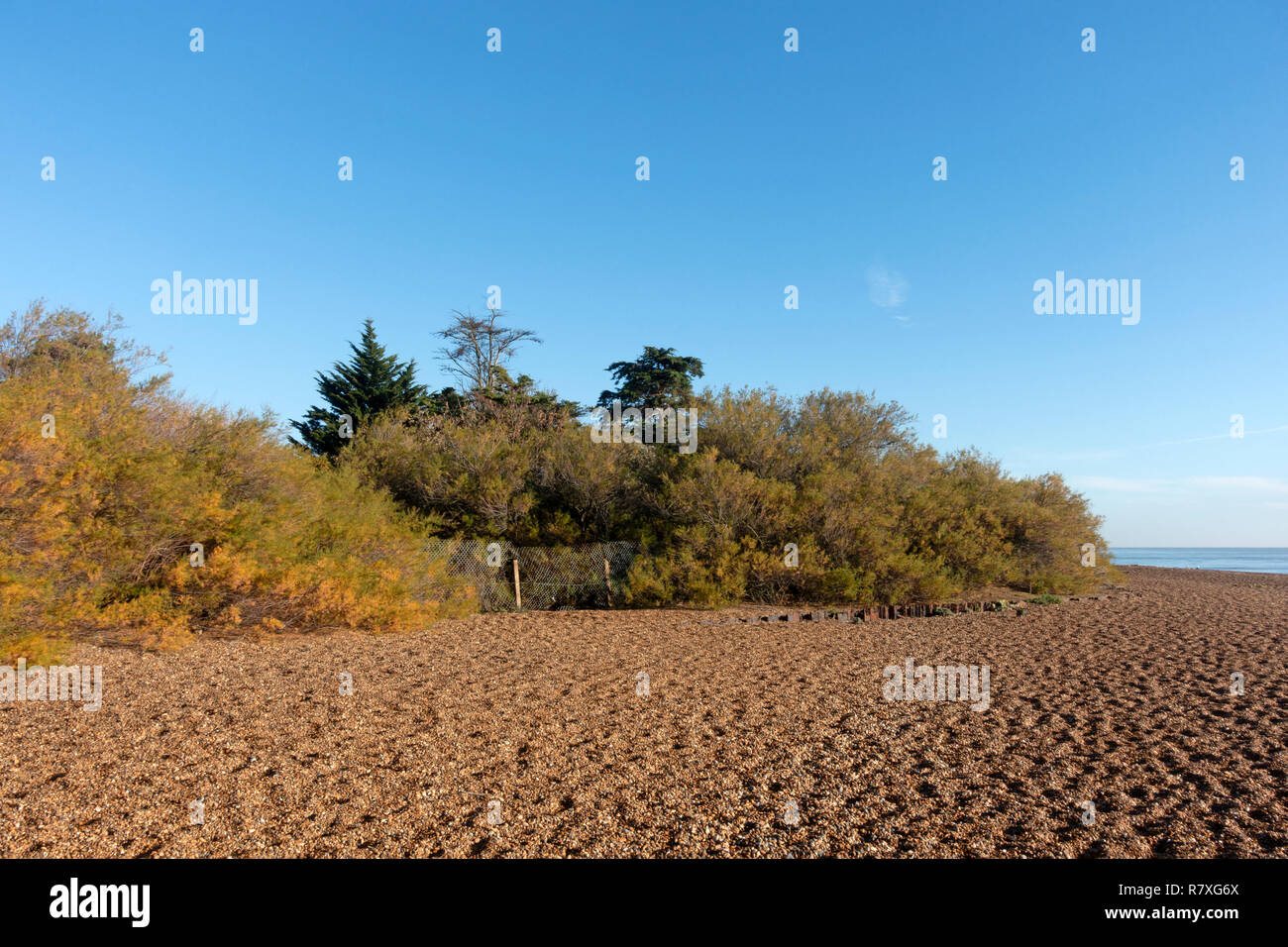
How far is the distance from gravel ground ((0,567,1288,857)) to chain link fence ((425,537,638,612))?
4.90m

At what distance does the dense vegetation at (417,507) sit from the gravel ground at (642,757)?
1.07 meters

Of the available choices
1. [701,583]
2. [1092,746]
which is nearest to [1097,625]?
[701,583]

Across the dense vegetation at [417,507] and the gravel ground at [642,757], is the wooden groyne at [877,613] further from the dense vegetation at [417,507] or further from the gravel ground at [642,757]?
the gravel ground at [642,757]

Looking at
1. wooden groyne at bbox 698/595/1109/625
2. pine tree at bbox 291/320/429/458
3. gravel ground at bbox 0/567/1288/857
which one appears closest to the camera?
gravel ground at bbox 0/567/1288/857

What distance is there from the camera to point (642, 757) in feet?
15.7

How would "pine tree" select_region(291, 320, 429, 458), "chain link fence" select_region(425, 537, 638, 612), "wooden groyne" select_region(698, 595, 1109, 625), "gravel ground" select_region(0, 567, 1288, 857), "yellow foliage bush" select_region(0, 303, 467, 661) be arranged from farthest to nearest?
"pine tree" select_region(291, 320, 429, 458), "chain link fence" select_region(425, 537, 638, 612), "wooden groyne" select_region(698, 595, 1109, 625), "yellow foliage bush" select_region(0, 303, 467, 661), "gravel ground" select_region(0, 567, 1288, 857)

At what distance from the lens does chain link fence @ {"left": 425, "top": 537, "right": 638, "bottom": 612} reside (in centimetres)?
1390

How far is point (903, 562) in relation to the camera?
1395 centimetres

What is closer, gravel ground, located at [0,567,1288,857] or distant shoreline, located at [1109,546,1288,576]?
gravel ground, located at [0,567,1288,857]

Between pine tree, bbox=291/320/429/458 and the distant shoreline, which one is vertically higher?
pine tree, bbox=291/320/429/458

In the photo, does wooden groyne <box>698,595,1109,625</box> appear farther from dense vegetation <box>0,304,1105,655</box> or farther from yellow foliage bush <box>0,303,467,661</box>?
yellow foliage bush <box>0,303,467,661</box>

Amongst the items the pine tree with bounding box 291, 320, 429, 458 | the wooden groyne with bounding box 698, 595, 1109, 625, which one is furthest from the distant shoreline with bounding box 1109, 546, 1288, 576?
the pine tree with bounding box 291, 320, 429, 458

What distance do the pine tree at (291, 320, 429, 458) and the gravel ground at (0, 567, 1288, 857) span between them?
16771 mm
